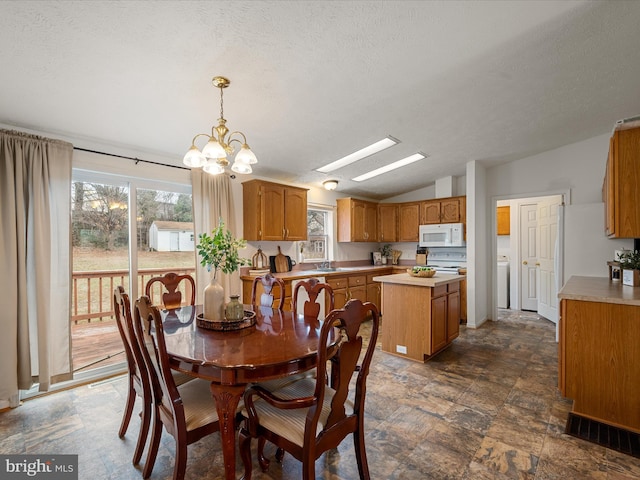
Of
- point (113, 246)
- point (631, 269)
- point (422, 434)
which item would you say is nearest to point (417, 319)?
point (422, 434)

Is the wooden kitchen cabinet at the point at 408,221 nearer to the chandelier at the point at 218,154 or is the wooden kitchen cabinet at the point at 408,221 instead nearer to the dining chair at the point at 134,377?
the chandelier at the point at 218,154

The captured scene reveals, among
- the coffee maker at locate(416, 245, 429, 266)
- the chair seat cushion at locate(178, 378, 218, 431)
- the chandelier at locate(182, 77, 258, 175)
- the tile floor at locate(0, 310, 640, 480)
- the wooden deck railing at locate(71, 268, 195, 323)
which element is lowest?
the tile floor at locate(0, 310, 640, 480)

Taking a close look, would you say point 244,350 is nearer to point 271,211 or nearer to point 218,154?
point 218,154

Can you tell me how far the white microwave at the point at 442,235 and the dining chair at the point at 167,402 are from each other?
14.6ft

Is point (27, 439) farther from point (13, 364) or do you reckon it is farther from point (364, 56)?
point (364, 56)

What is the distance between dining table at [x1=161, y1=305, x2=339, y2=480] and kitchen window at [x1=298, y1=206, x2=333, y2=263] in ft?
10.7

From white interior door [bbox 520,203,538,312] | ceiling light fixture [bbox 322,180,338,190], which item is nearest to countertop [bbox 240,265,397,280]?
ceiling light fixture [bbox 322,180,338,190]

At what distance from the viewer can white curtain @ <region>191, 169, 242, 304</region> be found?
343 cm

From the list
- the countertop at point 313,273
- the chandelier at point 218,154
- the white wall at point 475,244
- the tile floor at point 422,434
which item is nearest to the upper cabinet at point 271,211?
the countertop at point 313,273

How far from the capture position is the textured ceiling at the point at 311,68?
1637 millimetres

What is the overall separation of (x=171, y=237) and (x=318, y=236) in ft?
8.49

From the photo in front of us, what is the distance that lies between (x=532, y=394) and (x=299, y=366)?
231 centimetres

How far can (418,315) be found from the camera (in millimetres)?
3314

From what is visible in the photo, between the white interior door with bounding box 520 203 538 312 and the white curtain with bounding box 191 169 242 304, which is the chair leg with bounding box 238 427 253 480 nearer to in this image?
the white curtain with bounding box 191 169 242 304
